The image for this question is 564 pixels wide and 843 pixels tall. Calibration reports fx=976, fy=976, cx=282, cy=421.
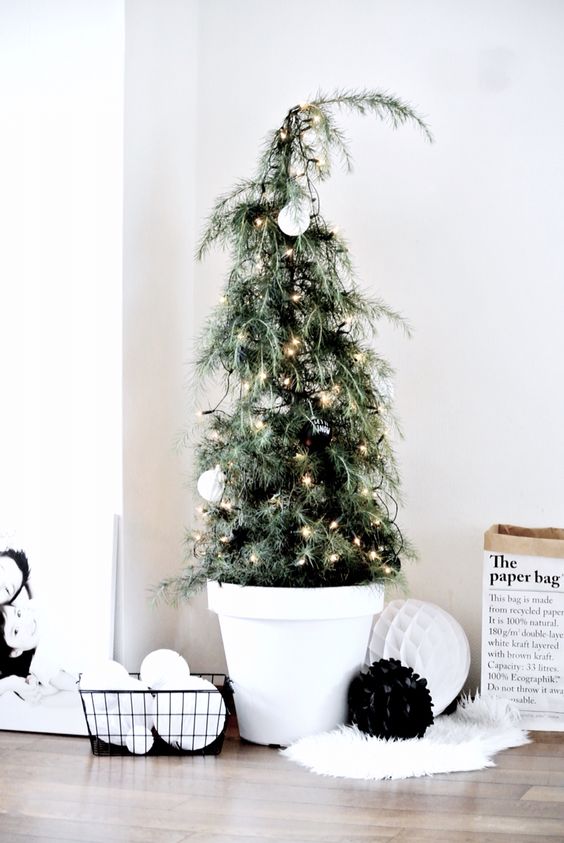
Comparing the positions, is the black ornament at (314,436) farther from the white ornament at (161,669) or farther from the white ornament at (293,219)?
the white ornament at (161,669)

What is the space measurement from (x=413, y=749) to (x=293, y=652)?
1.03ft

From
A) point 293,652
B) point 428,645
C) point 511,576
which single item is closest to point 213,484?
point 293,652

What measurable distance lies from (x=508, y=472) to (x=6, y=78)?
1.65m

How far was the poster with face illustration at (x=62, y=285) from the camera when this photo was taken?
7.72 ft

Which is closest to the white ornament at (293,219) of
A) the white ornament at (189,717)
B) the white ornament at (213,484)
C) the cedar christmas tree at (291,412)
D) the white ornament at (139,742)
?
the cedar christmas tree at (291,412)

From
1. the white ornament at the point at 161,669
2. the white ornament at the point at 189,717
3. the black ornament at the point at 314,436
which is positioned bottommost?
the white ornament at the point at 189,717

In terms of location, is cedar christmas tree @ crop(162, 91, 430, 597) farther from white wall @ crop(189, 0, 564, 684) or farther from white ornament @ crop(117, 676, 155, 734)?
white wall @ crop(189, 0, 564, 684)

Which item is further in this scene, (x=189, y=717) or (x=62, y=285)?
(x=62, y=285)

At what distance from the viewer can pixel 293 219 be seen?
83.1 inches

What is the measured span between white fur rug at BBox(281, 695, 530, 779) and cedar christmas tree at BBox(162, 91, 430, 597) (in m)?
0.33

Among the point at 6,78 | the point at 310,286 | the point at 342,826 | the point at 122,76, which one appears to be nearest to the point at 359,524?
the point at 310,286

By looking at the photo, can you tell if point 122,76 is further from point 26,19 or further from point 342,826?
point 342,826

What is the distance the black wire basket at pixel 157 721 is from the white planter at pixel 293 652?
0.35 feet

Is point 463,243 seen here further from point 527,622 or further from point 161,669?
point 161,669
